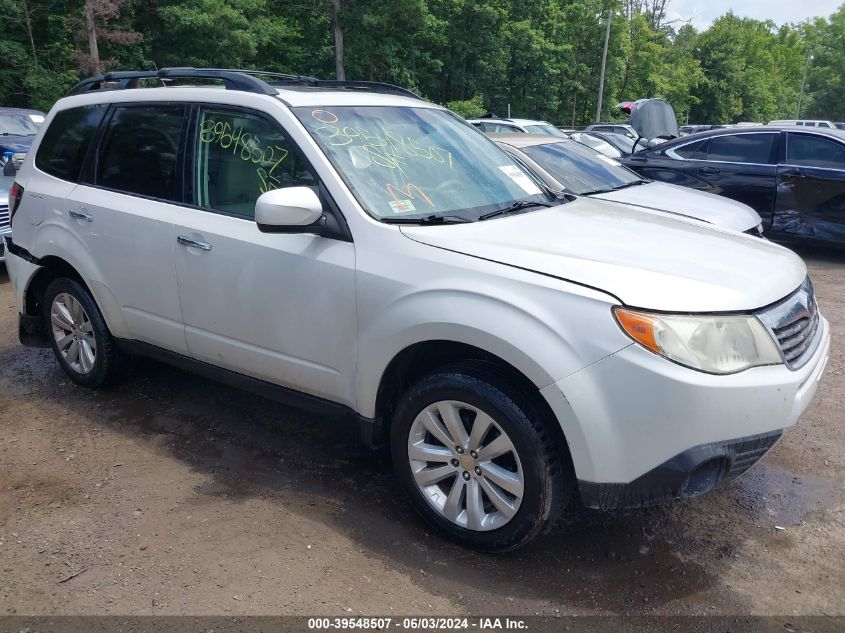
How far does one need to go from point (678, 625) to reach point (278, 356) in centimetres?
200

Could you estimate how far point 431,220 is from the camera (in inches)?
121

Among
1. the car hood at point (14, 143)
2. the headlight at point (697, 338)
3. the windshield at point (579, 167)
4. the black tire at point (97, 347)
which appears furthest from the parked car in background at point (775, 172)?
the car hood at point (14, 143)

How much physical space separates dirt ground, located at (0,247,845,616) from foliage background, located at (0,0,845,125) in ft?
73.5

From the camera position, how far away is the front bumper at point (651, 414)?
7.79ft

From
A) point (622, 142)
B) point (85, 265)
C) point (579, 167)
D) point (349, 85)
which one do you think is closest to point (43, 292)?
point (85, 265)

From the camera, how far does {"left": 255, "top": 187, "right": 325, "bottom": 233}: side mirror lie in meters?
2.88

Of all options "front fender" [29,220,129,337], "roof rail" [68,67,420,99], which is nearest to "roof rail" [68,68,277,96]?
"roof rail" [68,67,420,99]

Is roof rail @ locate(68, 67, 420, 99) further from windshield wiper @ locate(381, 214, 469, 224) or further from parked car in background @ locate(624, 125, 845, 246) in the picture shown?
parked car in background @ locate(624, 125, 845, 246)

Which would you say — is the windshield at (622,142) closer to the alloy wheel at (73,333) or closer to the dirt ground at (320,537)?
the dirt ground at (320,537)

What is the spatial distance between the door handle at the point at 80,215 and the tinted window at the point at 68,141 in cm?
24

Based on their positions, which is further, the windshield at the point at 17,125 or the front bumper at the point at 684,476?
the windshield at the point at 17,125

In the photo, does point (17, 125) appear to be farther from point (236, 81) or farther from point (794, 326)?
point (794, 326)

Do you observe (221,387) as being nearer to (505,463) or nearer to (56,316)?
(56,316)

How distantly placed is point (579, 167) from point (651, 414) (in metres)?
5.13
